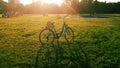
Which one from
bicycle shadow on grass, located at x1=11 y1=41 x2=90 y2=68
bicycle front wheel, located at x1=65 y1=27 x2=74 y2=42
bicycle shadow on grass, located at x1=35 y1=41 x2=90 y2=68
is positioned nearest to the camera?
bicycle shadow on grass, located at x1=11 y1=41 x2=90 y2=68

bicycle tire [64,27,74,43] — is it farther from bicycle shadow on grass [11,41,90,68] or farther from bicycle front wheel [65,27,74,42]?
bicycle shadow on grass [11,41,90,68]

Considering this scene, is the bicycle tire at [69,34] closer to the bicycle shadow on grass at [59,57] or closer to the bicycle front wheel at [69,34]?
the bicycle front wheel at [69,34]

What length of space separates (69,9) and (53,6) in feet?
181

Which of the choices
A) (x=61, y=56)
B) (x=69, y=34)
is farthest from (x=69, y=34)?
(x=61, y=56)

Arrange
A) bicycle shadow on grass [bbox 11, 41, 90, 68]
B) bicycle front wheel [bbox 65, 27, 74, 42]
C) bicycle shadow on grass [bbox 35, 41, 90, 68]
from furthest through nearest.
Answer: bicycle front wheel [bbox 65, 27, 74, 42], bicycle shadow on grass [bbox 35, 41, 90, 68], bicycle shadow on grass [bbox 11, 41, 90, 68]

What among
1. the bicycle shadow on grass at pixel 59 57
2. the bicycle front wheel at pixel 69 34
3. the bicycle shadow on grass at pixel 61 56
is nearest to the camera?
the bicycle shadow on grass at pixel 59 57

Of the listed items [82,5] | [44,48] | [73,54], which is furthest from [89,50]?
[82,5]

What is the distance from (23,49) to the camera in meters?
14.3

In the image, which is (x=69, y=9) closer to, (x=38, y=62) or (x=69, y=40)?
(x=69, y=40)

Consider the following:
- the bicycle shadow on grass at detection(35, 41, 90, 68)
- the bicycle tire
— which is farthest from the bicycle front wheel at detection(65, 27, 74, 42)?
the bicycle shadow on grass at detection(35, 41, 90, 68)

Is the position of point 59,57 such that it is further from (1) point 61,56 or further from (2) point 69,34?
(2) point 69,34

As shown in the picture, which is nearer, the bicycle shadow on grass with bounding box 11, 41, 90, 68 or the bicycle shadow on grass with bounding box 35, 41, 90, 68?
the bicycle shadow on grass with bounding box 11, 41, 90, 68

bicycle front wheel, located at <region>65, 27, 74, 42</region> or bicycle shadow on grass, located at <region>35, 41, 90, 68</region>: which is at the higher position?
bicycle front wheel, located at <region>65, 27, 74, 42</region>

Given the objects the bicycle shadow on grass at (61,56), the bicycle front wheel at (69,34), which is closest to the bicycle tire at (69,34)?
the bicycle front wheel at (69,34)
